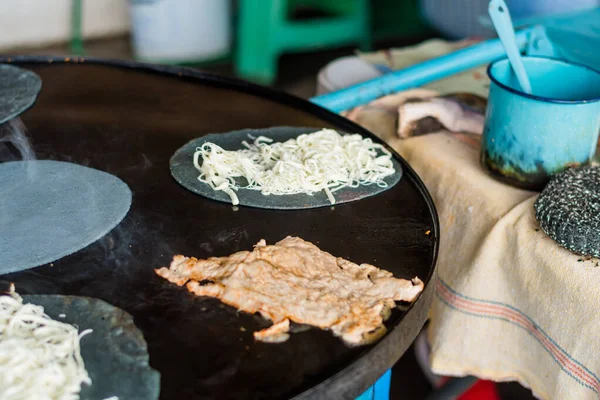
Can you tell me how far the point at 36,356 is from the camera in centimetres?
83

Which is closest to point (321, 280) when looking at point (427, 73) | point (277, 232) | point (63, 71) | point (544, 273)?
point (277, 232)

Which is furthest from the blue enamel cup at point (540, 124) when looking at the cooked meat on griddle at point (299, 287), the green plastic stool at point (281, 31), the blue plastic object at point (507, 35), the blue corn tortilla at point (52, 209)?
the green plastic stool at point (281, 31)

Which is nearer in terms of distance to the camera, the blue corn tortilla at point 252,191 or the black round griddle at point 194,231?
the black round griddle at point 194,231

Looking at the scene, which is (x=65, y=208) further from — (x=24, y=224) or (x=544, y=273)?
(x=544, y=273)

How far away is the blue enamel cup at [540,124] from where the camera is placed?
131 cm

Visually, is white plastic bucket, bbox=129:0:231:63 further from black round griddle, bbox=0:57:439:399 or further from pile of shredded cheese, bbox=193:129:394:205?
pile of shredded cheese, bbox=193:129:394:205

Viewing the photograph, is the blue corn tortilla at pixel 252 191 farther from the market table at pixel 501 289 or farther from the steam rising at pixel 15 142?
the steam rising at pixel 15 142

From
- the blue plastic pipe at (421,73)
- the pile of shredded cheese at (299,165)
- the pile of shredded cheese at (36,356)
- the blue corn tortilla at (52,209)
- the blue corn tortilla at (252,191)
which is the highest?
the blue plastic pipe at (421,73)

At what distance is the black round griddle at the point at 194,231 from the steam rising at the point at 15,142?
2 cm

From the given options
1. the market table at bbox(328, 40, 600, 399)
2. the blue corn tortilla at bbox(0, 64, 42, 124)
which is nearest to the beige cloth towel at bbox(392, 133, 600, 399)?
the market table at bbox(328, 40, 600, 399)

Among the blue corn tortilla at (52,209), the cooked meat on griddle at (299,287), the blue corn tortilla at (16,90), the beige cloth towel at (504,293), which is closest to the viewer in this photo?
the cooked meat on griddle at (299,287)

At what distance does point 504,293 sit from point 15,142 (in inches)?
45.2

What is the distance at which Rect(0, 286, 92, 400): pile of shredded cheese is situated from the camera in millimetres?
788

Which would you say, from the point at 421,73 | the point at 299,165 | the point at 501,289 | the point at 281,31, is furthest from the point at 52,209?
the point at 281,31
